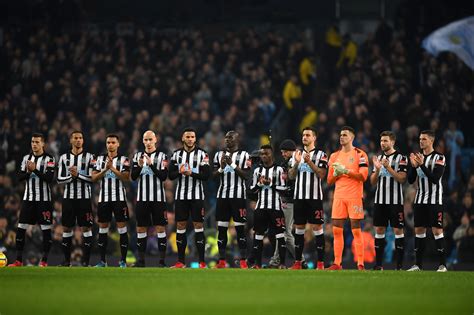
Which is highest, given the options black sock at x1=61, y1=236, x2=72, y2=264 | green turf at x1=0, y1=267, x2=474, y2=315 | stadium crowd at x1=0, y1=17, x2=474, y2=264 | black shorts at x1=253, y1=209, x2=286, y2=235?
stadium crowd at x1=0, y1=17, x2=474, y2=264

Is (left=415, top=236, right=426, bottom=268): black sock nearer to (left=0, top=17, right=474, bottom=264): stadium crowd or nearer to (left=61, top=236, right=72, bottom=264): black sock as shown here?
(left=0, top=17, right=474, bottom=264): stadium crowd

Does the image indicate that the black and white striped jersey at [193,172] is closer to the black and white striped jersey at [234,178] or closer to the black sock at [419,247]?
the black and white striped jersey at [234,178]

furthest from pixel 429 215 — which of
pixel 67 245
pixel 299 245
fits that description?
pixel 67 245

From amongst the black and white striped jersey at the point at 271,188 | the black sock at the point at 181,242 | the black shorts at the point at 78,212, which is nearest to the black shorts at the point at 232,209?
the black and white striped jersey at the point at 271,188

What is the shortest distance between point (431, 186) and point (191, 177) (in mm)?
3744

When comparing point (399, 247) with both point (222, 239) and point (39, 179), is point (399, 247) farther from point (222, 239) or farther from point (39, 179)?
point (39, 179)

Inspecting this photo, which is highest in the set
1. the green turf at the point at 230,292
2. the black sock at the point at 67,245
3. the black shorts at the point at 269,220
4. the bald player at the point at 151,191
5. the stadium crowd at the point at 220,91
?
the stadium crowd at the point at 220,91

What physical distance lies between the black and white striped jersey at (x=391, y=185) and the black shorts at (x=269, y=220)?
1527 millimetres

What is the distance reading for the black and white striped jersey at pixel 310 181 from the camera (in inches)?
688

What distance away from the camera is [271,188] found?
17.8 m

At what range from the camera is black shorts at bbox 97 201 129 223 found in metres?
18.0

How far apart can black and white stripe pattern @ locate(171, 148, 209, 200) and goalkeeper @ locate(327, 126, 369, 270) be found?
208 centimetres

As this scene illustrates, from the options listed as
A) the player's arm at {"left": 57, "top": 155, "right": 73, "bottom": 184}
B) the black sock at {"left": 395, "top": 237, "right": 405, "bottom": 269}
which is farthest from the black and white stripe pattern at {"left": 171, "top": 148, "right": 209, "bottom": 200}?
the black sock at {"left": 395, "top": 237, "right": 405, "bottom": 269}

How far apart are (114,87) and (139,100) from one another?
3.37ft
